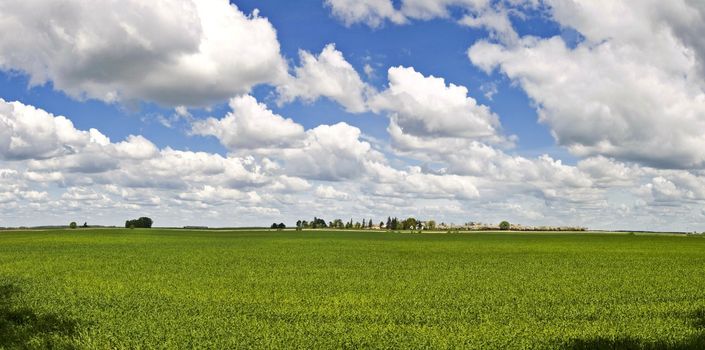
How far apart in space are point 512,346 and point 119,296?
18.6 meters

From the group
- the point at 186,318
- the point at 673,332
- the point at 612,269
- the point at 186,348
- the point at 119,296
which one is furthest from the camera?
the point at 612,269

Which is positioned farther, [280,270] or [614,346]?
[280,270]

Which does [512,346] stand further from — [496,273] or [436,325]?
[496,273]

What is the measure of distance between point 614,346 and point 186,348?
13.0 metres

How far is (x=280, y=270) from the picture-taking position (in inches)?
1475

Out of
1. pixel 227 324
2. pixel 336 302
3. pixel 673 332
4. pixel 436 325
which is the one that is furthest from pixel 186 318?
pixel 673 332

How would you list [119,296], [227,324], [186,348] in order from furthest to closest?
[119,296]
[227,324]
[186,348]

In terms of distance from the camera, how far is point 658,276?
1400 inches

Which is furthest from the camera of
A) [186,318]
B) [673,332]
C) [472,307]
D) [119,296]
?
[119,296]

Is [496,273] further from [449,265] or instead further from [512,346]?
[512,346]

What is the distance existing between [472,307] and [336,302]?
5.89 metres

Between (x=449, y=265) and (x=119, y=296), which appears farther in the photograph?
(x=449, y=265)

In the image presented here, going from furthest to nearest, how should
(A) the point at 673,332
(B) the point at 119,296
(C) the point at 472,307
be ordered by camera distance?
(B) the point at 119,296 → (C) the point at 472,307 → (A) the point at 673,332

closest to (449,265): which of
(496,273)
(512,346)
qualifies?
(496,273)
